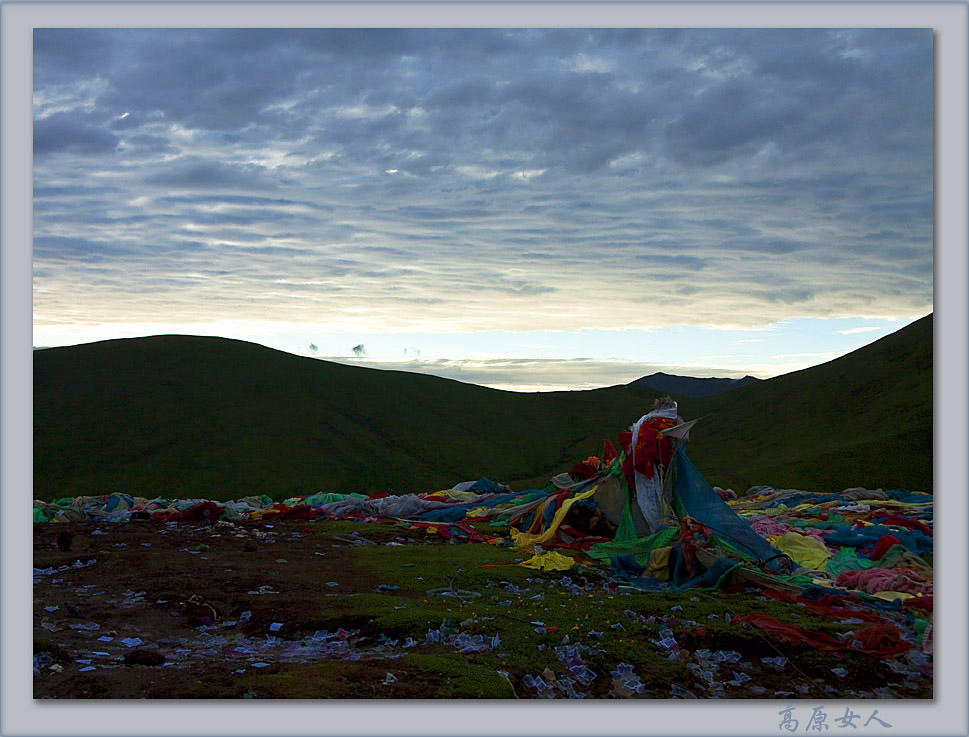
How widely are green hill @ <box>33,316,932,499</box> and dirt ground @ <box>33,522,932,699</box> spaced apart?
61.1ft

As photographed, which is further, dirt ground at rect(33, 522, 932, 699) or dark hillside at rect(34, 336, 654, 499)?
dark hillside at rect(34, 336, 654, 499)

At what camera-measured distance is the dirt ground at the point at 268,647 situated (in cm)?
643

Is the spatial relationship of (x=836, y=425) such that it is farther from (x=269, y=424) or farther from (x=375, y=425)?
(x=269, y=424)

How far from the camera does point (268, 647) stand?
314 inches

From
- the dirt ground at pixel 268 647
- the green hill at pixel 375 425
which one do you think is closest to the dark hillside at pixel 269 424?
the green hill at pixel 375 425

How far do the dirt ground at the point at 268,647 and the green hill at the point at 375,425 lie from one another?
1863 cm

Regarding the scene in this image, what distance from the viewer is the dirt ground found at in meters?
6.43

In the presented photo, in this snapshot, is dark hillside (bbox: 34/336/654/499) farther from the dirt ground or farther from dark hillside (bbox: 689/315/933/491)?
the dirt ground

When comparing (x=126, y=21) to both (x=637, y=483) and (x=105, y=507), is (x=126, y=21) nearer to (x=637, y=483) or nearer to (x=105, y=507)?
(x=637, y=483)

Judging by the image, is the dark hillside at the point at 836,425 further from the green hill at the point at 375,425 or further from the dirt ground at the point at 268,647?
the dirt ground at the point at 268,647

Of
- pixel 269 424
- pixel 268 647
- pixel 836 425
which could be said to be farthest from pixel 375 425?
pixel 268 647

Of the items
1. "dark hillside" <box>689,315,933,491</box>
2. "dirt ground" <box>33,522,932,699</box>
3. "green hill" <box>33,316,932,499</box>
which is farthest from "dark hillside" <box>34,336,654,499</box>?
"dirt ground" <box>33,522,932,699</box>

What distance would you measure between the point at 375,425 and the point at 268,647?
1620 inches
